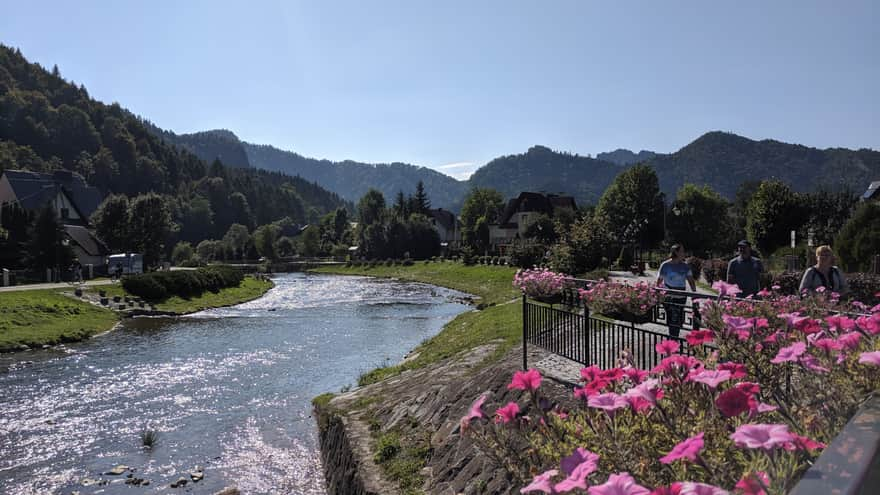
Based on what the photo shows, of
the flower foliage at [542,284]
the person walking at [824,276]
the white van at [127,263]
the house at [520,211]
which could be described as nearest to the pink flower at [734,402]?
the person walking at [824,276]

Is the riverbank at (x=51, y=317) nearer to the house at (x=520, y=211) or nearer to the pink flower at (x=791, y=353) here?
the pink flower at (x=791, y=353)

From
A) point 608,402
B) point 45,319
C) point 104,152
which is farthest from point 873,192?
point 104,152

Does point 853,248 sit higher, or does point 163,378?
point 853,248

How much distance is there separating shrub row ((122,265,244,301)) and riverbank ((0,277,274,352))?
40.7 inches

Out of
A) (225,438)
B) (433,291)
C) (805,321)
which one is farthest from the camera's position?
(433,291)

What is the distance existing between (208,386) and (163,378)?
2534 millimetres

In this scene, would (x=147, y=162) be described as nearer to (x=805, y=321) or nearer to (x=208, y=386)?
(x=208, y=386)

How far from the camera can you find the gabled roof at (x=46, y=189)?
64.4 m

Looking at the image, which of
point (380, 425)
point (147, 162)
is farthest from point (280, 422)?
point (147, 162)

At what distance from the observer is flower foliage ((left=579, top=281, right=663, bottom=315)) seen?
345 inches

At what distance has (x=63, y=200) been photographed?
67188 millimetres

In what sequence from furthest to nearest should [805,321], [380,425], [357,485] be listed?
[380,425], [357,485], [805,321]

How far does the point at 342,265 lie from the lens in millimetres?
102375

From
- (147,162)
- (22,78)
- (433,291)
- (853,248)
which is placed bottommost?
(433,291)
